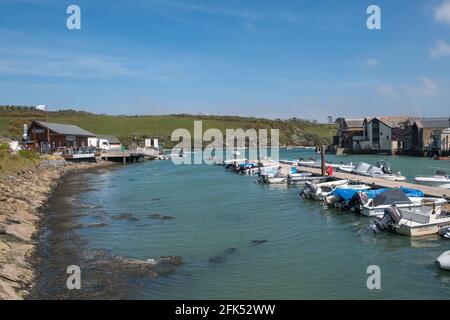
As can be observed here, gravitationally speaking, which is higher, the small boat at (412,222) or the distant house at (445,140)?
the distant house at (445,140)

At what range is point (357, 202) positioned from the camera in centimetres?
2820

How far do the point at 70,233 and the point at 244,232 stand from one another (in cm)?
840

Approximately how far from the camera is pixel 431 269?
55.2 ft

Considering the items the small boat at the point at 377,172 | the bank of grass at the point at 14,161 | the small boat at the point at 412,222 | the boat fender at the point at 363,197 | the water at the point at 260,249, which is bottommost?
the water at the point at 260,249

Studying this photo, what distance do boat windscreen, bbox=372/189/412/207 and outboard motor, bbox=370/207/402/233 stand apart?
331 centimetres

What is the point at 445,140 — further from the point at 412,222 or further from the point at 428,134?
the point at 412,222

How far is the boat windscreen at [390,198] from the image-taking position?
25.9 m

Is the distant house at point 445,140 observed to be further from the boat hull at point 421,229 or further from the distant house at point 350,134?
the boat hull at point 421,229

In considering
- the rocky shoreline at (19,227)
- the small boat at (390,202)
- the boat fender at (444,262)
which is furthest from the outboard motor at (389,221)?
the rocky shoreline at (19,227)

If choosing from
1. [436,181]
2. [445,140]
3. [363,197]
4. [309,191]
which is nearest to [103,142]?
[445,140]

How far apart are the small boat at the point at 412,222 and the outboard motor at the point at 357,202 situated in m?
4.21

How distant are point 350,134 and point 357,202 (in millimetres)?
100970
